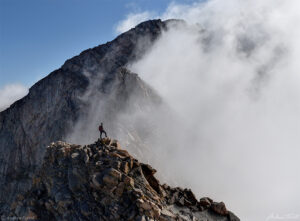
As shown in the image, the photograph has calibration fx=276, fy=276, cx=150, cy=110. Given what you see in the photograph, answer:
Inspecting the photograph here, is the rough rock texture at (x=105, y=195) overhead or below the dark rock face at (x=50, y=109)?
below

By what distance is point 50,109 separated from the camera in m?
74.9

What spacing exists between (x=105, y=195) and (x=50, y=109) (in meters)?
56.8

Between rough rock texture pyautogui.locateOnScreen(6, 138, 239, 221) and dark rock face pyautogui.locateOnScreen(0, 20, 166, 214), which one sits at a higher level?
dark rock face pyautogui.locateOnScreen(0, 20, 166, 214)

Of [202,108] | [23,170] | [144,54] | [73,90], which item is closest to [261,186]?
[202,108]

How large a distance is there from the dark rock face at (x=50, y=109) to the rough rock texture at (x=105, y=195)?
1686 inches

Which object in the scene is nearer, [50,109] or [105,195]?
[105,195]

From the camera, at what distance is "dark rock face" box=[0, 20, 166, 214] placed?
232ft

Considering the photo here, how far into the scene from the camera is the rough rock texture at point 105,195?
74.6 ft

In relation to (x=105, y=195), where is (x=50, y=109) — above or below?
above

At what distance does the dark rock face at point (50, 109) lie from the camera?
70.6 meters

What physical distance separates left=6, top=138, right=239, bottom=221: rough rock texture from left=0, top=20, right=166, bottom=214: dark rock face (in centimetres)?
4283

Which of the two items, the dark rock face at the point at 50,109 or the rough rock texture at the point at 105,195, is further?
the dark rock face at the point at 50,109

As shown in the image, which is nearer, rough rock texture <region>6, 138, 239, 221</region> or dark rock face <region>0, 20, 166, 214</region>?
rough rock texture <region>6, 138, 239, 221</region>

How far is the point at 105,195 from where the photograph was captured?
23609mm
